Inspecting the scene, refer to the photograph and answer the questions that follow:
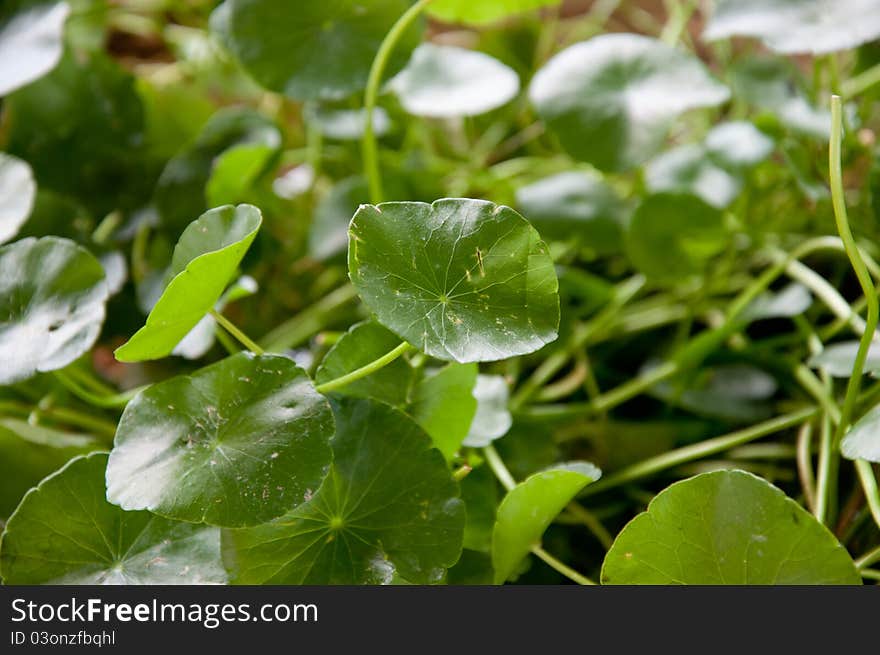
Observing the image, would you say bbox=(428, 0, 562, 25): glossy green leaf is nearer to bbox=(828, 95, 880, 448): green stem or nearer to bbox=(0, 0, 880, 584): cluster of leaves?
bbox=(0, 0, 880, 584): cluster of leaves

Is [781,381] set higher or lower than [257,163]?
lower

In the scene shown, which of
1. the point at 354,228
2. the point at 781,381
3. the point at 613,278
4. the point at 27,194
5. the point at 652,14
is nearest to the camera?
the point at 354,228

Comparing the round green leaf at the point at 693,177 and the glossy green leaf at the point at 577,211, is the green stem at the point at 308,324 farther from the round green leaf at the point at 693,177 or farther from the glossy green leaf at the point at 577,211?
the round green leaf at the point at 693,177

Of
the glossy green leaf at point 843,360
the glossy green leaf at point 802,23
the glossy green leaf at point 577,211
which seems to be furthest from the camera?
the glossy green leaf at point 577,211

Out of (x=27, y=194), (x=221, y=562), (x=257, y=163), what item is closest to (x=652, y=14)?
(x=257, y=163)

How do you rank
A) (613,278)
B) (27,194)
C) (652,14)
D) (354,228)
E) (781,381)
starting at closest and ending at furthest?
1. (354,228)
2. (27,194)
3. (781,381)
4. (613,278)
5. (652,14)

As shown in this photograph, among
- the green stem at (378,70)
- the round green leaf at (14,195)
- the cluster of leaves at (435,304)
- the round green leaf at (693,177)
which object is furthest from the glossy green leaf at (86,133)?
the round green leaf at (693,177)

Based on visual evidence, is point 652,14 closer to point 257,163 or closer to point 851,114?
point 851,114

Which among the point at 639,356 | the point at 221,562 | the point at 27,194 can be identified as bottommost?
the point at 639,356
